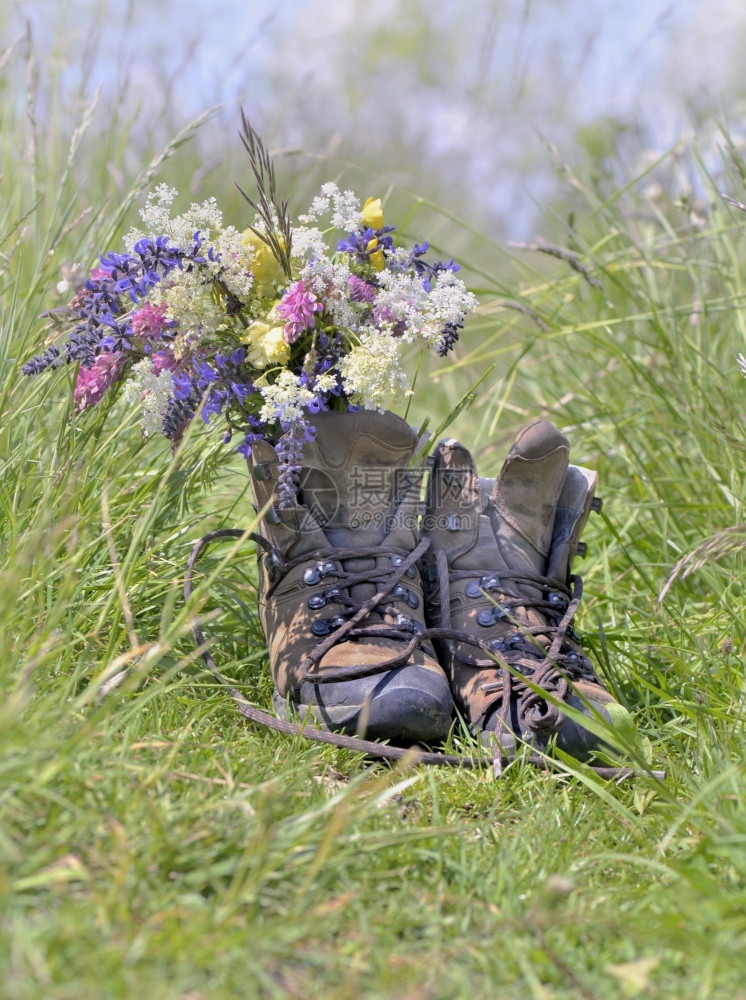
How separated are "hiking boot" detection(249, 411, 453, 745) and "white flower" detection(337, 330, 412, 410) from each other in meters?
0.11

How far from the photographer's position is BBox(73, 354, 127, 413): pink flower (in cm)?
179

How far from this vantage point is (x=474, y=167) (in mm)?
7664

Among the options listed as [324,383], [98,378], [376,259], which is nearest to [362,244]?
[376,259]

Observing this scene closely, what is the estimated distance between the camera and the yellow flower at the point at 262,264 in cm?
174

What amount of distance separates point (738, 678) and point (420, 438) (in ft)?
2.54

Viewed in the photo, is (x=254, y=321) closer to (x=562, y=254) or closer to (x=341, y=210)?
(x=341, y=210)

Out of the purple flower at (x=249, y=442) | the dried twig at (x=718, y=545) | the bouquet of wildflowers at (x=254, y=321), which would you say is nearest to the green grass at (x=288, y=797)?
the dried twig at (x=718, y=545)

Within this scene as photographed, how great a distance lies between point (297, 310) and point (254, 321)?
11 centimetres

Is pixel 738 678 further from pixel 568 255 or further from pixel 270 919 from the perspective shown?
pixel 568 255

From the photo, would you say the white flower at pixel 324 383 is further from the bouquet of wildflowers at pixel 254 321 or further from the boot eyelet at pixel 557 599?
the boot eyelet at pixel 557 599

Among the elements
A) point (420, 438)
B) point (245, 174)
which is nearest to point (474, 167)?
point (245, 174)

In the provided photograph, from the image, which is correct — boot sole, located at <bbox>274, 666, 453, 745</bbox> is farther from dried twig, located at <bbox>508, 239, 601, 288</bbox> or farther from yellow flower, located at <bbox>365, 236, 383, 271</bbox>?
dried twig, located at <bbox>508, 239, 601, 288</bbox>

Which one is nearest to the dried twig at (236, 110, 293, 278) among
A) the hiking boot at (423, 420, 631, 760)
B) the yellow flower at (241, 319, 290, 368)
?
the yellow flower at (241, 319, 290, 368)

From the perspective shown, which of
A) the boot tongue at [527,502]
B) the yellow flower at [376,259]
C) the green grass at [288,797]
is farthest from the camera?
the boot tongue at [527,502]
